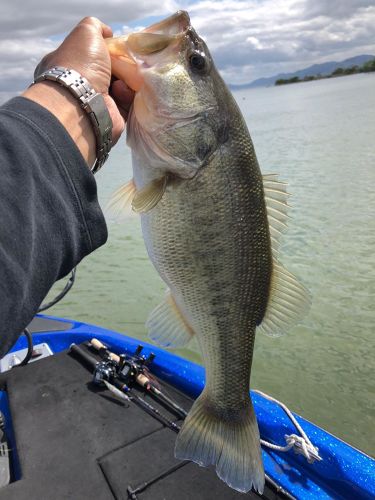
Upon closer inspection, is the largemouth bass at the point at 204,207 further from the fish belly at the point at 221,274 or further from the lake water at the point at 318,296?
the lake water at the point at 318,296

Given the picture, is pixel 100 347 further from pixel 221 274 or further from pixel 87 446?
pixel 221 274

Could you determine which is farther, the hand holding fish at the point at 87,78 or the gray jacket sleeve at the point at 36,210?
the hand holding fish at the point at 87,78

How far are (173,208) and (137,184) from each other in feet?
0.71

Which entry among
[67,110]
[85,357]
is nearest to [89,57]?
[67,110]

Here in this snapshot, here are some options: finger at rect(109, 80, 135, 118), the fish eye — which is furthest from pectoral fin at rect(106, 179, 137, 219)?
the fish eye

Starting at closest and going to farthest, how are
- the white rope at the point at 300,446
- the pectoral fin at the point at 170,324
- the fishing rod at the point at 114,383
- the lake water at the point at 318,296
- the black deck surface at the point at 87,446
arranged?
1. the pectoral fin at the point at 170,324
2. the black deck surface at the point at 87,446
3. the white rope at the point at 300,446
4. the fishing rod at the point at 114,383
5. the lake water at the point at 318,296

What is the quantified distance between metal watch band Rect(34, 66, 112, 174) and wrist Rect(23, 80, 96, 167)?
0.06 ft

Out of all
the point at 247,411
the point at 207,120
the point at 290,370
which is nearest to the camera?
the point at 207,120

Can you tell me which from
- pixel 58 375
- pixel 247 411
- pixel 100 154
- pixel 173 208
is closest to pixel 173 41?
pixel 100 154

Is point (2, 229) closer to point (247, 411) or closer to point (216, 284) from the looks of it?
point (216, 284)

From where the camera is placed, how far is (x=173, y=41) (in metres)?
1.83

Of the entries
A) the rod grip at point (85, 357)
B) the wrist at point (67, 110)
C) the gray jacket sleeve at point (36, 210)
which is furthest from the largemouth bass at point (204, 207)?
the rod grip at point (85, 357)

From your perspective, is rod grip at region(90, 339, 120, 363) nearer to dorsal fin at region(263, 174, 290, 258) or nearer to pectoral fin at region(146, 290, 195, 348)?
pectoral fin at region(146, 290, 195, 348)

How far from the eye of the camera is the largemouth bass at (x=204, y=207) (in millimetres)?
1799
